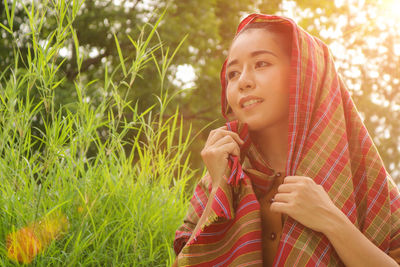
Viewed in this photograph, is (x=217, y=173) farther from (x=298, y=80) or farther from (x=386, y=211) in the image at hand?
(x=386, y=211)

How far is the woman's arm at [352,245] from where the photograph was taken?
1.52m

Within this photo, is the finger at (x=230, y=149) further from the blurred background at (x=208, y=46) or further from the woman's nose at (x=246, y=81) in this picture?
the blurred background at (x=208, y=46)

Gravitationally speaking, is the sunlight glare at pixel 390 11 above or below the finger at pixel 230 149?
above

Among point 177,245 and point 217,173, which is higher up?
point 217,173

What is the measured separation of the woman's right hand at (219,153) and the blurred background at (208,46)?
4.37 m

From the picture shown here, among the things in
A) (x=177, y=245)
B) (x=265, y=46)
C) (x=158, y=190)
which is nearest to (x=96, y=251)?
(x=177, y=245)

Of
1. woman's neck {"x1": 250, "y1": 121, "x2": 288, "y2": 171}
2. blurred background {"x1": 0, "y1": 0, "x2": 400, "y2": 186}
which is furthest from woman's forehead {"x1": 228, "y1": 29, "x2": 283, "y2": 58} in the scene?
blurred background {"x1": 0, "y1": 0, "x2": 400, "y2": 186}

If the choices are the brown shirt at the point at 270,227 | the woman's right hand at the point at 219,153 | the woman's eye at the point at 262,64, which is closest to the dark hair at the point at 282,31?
the woman's eye at the point at 262,64

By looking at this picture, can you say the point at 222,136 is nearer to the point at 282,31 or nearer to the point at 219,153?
the point at 219,153

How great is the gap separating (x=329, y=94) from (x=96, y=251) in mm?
1353

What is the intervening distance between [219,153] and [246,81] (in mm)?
312

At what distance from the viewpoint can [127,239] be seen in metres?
2.47

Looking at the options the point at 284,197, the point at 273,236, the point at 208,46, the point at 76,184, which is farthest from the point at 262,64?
the point at 208,46

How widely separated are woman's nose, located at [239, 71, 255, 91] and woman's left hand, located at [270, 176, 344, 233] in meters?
0.43
